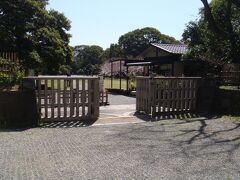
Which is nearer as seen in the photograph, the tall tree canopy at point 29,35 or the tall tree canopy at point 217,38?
the tall tree canopy at point 217,38

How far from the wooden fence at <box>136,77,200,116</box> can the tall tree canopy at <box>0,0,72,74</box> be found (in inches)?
561

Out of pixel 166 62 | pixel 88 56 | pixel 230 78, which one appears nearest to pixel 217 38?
pixel 166 62

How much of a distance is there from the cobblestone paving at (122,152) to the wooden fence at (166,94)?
2420 millimetres

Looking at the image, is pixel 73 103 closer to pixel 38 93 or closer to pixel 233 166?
pixel 38 93

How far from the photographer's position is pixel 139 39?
93000mm

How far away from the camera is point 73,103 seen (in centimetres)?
1072

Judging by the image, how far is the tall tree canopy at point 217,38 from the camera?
16.7 meters

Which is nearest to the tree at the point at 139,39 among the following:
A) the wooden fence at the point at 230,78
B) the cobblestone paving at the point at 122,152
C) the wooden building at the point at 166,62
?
the wooden building at the point at 166,62

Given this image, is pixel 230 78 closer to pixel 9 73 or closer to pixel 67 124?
pixel 67 124

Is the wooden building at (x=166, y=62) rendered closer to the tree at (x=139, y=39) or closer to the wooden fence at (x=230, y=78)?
the wooden fence at (x=230, y=78)

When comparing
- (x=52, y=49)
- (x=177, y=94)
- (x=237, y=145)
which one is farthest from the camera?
(x=52, y=49)

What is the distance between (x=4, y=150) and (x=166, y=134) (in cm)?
399

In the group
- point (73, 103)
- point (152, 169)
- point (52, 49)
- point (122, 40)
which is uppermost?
point (122, 40)

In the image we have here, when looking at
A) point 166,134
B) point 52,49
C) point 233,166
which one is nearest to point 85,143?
point 166,134
